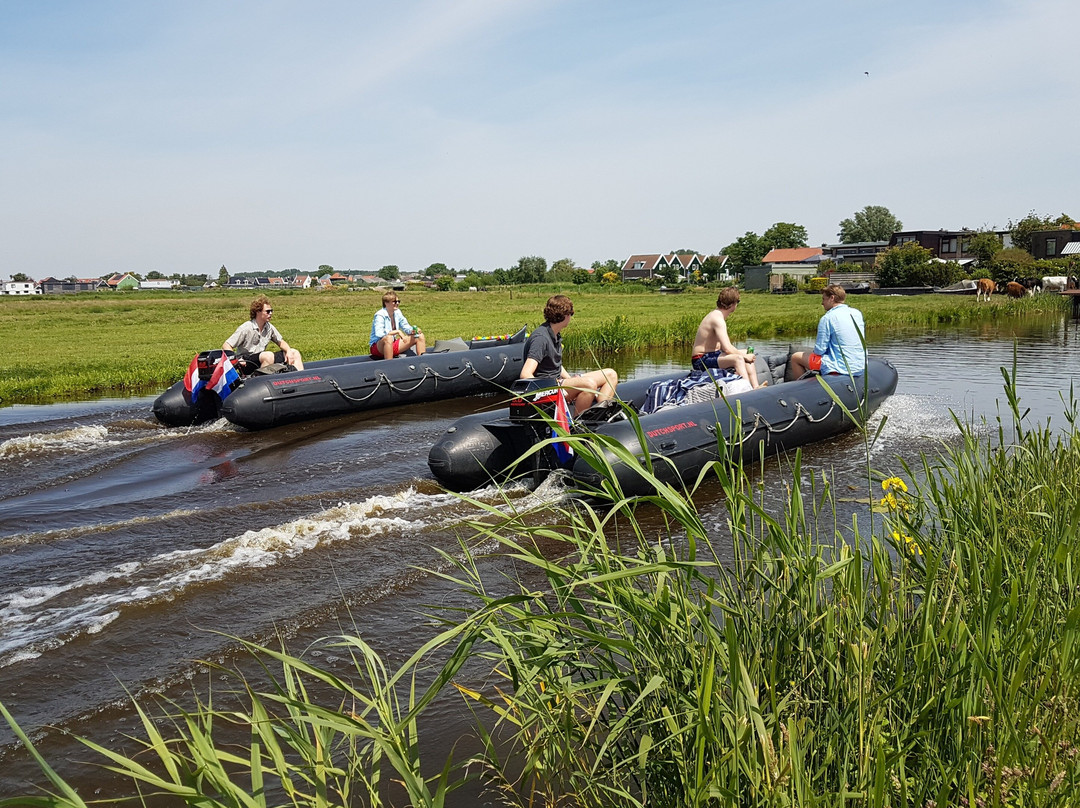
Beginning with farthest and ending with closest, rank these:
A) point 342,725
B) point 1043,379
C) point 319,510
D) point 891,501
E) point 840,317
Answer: point 1043,379
point 840,317
point 319,510
point 891,501
point 342,725

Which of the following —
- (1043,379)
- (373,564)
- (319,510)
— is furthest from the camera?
(1043,379)

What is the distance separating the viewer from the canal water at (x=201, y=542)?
4.07m

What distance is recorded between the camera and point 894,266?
49.4 m

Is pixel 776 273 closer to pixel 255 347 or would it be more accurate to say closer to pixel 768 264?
pixel 768 264

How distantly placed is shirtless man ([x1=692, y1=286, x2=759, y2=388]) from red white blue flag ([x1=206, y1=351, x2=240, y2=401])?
18.8ft

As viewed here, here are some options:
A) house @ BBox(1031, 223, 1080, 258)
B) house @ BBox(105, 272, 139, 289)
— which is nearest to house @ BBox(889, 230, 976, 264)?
house @ BBox(1031, 223, 1080, 258)

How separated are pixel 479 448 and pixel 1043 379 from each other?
969 centimetres

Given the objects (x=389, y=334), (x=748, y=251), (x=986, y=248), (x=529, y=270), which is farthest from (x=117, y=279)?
(x=389, y=334)

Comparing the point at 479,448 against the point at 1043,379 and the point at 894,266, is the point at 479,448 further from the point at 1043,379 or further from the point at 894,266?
the point at 894,266

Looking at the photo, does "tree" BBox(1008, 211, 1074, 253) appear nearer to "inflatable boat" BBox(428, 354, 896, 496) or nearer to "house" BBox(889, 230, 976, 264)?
"house" BBox(889, 230, 976, 264)

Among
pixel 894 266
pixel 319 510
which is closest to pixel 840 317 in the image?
pixel 319 510

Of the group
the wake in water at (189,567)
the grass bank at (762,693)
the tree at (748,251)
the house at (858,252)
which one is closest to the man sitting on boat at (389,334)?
the wake in water at (189,567)

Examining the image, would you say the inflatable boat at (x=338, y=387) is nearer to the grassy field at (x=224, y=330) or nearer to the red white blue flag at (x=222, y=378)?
the red white blue flag at (x=222, y=378)

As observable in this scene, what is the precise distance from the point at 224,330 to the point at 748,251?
266 feet
